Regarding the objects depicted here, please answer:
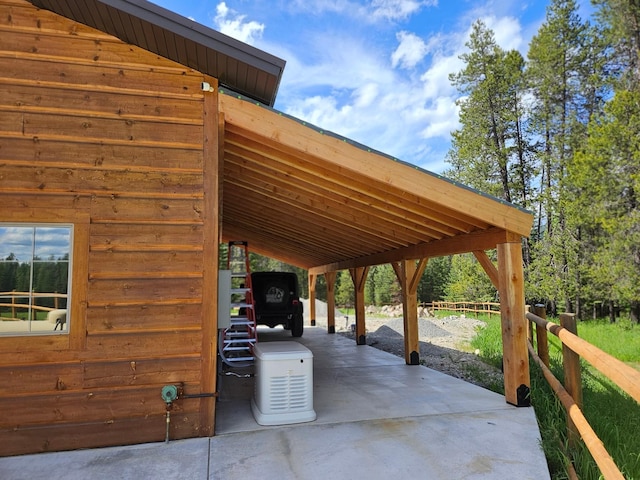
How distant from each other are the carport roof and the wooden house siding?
0.63 meters

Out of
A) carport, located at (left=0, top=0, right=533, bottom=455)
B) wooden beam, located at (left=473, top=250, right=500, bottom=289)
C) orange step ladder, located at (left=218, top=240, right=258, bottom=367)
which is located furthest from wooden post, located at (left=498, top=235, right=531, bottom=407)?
orange step ladder, located at (left=218, top=240, right=258, bottom=367)

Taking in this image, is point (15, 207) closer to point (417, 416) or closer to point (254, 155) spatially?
point (254, 155)

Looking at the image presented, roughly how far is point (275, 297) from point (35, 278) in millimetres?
8353

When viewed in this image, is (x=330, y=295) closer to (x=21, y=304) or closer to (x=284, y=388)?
(x=284, y=388)

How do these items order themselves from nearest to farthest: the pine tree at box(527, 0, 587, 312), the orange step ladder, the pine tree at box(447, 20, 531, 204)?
1. the orange step ladder
2. the pine tree at box(527, 0, 587, 312)
3. the pine tree at box(447, 20, 531, 204)

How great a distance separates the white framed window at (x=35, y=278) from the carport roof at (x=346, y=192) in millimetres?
1927

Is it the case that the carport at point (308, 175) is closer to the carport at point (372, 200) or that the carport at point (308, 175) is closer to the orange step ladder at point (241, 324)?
the carport at point (372, 200)

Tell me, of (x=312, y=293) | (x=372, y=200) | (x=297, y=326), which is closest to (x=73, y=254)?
(x=372, y=200)

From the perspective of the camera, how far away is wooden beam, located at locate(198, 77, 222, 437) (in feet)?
13.0

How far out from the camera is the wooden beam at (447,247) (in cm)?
514

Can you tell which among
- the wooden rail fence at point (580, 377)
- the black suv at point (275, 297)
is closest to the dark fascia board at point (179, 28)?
the wooden rail fence at point (580, 377)

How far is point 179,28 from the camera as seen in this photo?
3.74 meters

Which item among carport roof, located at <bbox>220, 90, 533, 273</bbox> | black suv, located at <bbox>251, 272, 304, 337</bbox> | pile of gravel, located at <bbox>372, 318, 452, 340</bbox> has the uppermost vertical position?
carport roof, located at <bbox>220, 90, 533, 273</bbox>

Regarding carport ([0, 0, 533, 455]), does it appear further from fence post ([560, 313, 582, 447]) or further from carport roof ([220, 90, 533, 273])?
fence post ([560, 313, 582, 447])
